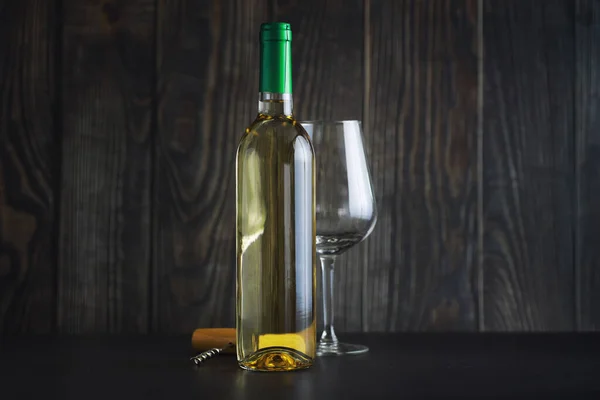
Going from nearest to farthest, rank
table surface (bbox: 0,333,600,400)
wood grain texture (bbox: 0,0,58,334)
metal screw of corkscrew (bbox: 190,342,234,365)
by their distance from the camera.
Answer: table surface (bbox: 0,333,600,400)
metal screw of corkscrew (bbox: 190,342,234,365)
wood grain texture (bbox: 0,0,58,334)

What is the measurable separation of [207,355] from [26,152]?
0.50 m

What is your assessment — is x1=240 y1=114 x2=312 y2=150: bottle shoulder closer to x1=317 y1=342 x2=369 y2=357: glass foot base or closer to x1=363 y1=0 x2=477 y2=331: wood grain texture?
x1=317 y1=342 x2=369 y2=357: glass foot base

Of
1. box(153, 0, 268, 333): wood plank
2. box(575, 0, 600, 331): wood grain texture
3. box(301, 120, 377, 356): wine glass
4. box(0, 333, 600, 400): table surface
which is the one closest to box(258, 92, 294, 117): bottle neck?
box(301, 120, 377, 356): wine glass

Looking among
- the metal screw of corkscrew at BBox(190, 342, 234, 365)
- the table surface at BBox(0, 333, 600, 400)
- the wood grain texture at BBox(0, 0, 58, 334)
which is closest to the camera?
the table surface at BBox(0, 333, 600, 400)

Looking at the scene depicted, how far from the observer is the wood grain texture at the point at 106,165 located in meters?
1.12

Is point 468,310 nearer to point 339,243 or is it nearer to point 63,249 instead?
point 339,243

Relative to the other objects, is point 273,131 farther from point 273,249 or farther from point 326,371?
point 326,371

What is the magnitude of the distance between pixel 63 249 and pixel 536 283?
0.67 meters

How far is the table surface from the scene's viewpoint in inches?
24.9

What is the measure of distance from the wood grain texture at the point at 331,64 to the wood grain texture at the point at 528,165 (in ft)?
0.61

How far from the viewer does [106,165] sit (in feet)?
3.67

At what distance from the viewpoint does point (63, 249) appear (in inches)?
44.0

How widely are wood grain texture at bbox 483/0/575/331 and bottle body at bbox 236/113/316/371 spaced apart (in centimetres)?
49

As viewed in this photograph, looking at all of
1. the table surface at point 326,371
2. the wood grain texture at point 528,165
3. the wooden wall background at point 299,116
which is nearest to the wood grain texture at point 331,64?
the wooden wall background at point 299,116
